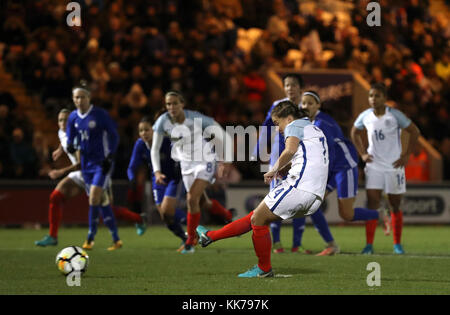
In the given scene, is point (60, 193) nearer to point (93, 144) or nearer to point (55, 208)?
point (55, 208)

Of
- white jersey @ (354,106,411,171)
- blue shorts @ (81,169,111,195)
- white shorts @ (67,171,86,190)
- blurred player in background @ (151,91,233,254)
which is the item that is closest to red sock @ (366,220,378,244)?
white jersey @ (354,106,411,171)

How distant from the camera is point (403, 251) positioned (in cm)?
1096

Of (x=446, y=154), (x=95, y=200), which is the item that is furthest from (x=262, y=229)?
(x=446, y=154)

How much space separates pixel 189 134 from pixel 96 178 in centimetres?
157

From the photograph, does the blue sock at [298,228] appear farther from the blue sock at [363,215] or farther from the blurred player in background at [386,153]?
the blurred player in background at [386,153]

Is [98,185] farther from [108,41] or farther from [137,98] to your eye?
[108,41]

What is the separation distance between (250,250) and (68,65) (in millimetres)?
7282

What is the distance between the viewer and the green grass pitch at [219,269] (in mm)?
7195

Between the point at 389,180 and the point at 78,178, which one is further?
the point at 78,178

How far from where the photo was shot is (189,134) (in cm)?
1088

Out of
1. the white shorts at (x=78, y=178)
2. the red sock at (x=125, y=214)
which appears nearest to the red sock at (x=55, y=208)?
the white shorts at (x=78, y=178)

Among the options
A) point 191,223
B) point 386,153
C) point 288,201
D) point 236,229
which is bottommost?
point 191,223

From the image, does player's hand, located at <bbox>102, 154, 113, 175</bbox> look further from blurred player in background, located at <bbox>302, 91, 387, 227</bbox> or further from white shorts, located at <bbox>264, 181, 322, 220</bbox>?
white shorts, located at <bbox>264, 181, 322, 220</bbox>

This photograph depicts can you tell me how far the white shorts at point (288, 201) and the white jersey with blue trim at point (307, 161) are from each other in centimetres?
5
